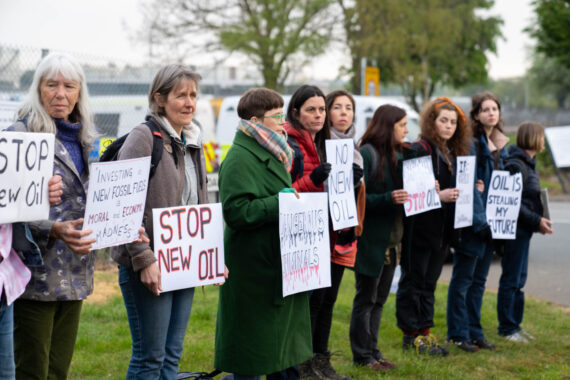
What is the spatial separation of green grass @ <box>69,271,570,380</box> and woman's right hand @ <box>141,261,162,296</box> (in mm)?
2028

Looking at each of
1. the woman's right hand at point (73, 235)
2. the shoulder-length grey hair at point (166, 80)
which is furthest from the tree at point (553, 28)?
the woman's right hand at point (73, 235)

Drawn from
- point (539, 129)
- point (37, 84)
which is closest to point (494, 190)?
point (539, 129)

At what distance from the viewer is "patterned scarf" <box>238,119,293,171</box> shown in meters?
3.79

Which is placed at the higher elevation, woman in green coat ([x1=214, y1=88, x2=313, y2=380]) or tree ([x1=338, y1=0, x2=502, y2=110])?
tree ([x1=338, y1=0, x2=502, y2=110])

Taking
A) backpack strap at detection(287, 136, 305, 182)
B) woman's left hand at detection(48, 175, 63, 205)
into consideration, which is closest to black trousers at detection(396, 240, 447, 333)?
backpack strap at detection(287, 136, 305, 182)

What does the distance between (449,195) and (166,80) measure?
297cm

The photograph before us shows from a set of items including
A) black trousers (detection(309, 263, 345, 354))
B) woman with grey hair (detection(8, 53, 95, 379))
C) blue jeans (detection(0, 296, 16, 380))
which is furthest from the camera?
black trousers (detection(309, 263, 345, 354))

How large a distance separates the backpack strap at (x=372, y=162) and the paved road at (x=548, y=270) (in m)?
3.65

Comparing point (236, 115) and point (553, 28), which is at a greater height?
point (553, 28)

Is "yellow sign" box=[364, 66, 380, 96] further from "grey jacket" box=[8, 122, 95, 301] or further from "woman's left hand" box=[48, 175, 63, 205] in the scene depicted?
"woman's left hand" box=[48, 175, 63, 205]

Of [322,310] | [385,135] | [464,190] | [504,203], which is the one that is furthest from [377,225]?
[504,203]

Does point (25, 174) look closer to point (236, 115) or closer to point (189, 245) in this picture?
point (189, 245)

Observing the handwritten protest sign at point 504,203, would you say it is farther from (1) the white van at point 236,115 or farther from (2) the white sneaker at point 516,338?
(1) the white van at point 236,115

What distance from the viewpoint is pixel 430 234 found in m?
5.65
